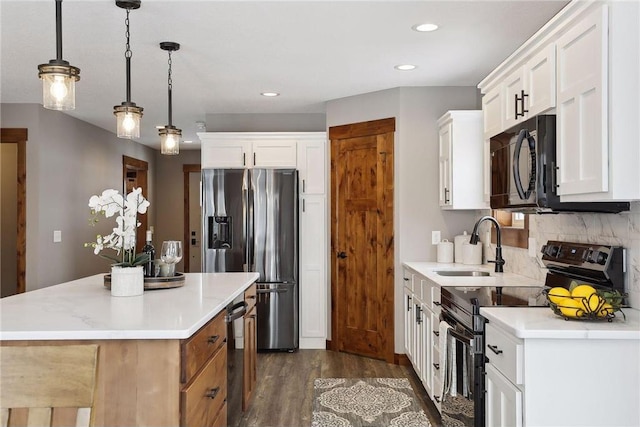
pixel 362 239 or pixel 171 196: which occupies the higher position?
pixel 171 196

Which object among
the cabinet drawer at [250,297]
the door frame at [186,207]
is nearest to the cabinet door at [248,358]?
the cabinet drawer at [250,297]

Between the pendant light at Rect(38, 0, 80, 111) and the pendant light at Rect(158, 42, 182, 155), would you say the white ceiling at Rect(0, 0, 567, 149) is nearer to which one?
the pendant light at Rect(158, 42, 182, 155)

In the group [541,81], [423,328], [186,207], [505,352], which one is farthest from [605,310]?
[186,207]

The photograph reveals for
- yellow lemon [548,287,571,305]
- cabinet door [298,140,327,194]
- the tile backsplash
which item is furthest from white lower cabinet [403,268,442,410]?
cabinet door [298,140,327,194]

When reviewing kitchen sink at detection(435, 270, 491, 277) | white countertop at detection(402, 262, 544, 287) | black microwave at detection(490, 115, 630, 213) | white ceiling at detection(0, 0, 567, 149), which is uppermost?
white ceiling at detection(0, 0, 567, 149)

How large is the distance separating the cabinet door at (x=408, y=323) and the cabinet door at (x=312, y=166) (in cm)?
147

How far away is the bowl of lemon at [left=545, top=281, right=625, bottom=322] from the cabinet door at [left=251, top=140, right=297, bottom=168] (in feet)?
12.5

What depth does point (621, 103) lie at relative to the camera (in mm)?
2064

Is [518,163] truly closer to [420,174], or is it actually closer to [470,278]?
[470,278]

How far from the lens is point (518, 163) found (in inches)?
112

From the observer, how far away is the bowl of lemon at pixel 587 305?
216 cm

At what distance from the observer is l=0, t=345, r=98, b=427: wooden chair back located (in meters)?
1.46

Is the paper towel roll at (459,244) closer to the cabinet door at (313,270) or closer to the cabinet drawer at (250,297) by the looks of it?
the cabinet door at (313,270)

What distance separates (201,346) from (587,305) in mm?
1538
